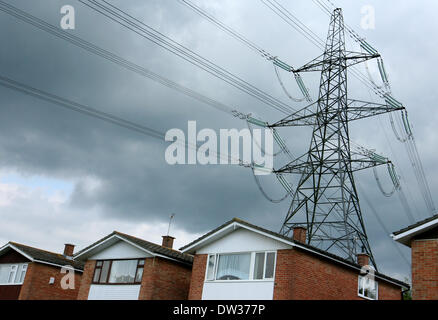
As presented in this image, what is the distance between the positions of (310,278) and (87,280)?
13.3 m

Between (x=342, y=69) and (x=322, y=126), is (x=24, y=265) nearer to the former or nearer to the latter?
(x=322, y=126)

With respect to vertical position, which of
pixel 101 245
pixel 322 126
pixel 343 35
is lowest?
pixel 101 245

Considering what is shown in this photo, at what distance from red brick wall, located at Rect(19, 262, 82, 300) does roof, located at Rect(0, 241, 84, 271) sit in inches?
20.3

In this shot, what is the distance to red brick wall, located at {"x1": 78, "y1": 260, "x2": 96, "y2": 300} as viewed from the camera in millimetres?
27781

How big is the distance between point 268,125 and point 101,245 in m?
11.8

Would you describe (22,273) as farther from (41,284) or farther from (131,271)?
(131,271)

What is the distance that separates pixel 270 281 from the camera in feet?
70.5

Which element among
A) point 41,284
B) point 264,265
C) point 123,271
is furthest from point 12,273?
point 264,265

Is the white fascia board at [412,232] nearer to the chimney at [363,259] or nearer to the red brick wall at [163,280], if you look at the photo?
the chimney at [363,259]

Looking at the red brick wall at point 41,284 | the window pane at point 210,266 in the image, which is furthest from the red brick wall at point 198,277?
the red brick wall at point 41,284

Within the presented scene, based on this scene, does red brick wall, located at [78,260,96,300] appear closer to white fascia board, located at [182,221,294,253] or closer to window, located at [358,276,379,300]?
white fascia board, located at [182,221,294,253]

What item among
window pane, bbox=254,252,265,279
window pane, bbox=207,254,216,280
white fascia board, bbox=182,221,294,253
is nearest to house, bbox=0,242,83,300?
white fascia board, bbox=182,221,294,253
